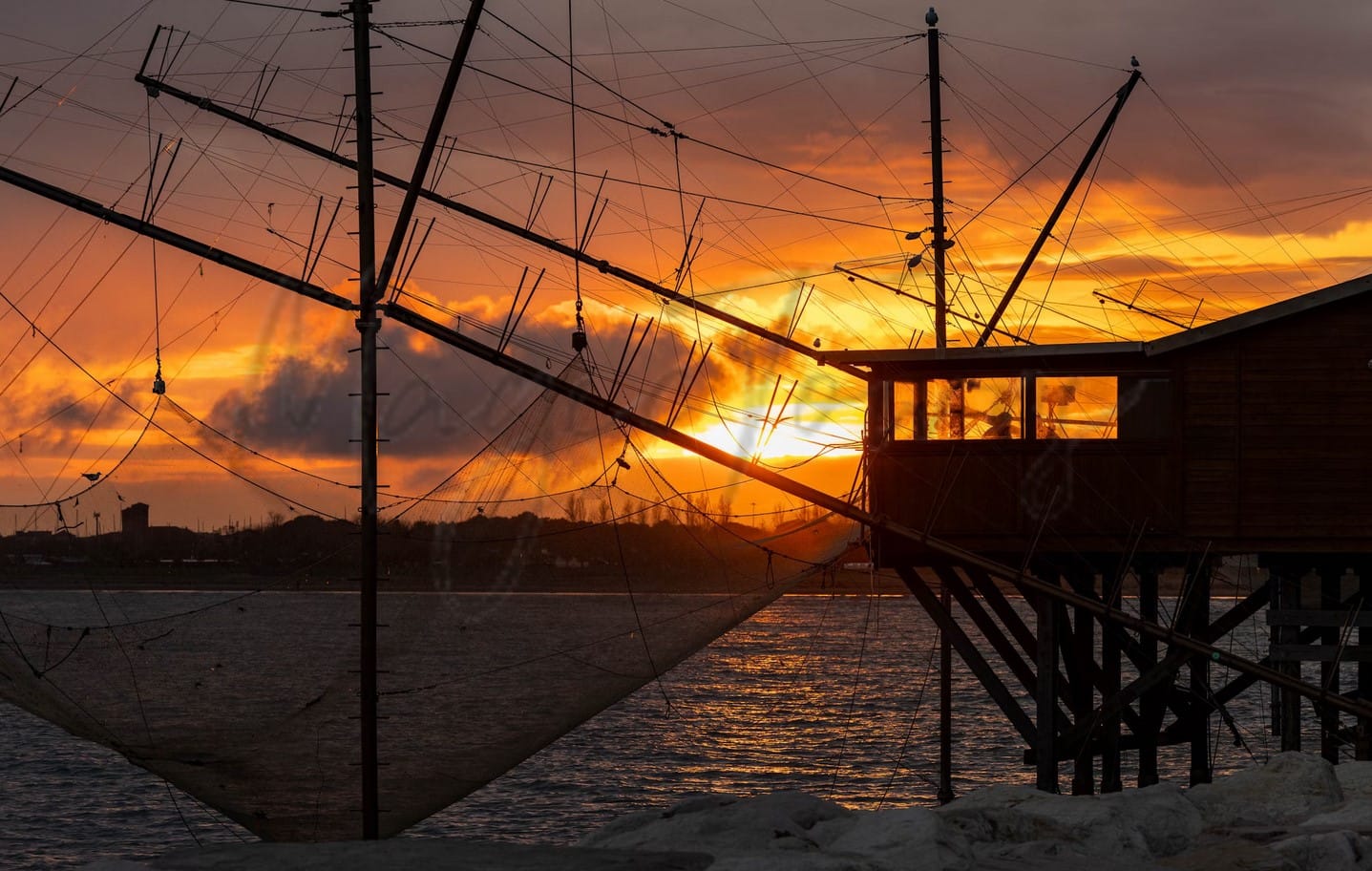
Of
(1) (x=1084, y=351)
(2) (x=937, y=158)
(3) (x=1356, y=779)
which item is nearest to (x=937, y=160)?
(2) (x=937, y=158)

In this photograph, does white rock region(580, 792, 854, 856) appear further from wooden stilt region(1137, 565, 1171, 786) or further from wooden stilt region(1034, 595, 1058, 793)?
wooden stilt region(1137, 565, 1171, 786)

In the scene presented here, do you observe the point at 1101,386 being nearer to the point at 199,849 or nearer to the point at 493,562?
the point at 493,562

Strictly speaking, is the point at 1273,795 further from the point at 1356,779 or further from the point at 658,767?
the point at 658,767

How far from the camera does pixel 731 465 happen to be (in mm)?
23969

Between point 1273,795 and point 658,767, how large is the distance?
3848cm

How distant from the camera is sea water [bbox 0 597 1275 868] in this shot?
4156 cm

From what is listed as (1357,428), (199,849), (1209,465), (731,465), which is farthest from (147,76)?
(1357,428)

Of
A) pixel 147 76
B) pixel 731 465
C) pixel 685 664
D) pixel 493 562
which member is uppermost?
pixel 147 76

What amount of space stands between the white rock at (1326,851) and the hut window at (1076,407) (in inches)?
502

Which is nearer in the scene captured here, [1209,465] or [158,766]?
[158,766]

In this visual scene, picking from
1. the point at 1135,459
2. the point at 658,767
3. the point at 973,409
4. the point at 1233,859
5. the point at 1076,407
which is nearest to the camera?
the point at 1233,859

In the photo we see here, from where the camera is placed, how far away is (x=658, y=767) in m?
53.9

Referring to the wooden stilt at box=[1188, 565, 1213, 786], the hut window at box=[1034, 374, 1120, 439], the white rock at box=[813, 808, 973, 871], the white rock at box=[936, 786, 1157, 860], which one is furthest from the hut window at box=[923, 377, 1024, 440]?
the white rock at box=[813, 808, 973, 871]

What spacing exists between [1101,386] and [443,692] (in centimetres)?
1215
